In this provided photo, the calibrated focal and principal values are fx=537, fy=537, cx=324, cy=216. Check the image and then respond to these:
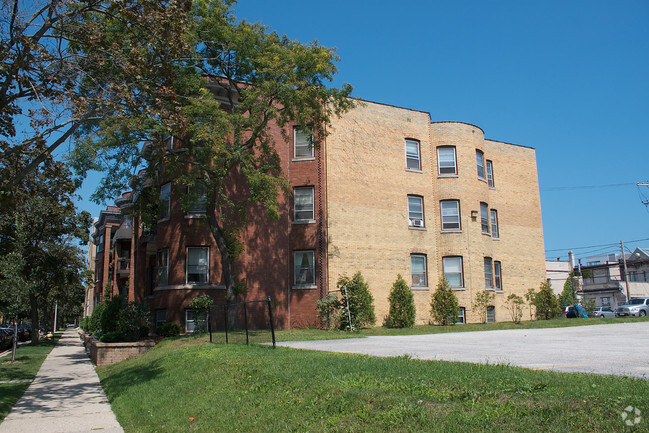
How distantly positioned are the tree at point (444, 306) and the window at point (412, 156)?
21.6ft

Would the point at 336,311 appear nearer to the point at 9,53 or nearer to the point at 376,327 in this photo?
the point at 376,327

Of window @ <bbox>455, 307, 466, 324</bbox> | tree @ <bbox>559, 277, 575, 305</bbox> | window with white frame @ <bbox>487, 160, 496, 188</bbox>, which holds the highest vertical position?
window with white frame @ <bbox>487, 160, 496, 188</bbox>

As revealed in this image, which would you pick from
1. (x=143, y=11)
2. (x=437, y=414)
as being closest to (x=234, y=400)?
(x=437, y=414)

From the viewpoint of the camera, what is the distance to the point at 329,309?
24672 millimetres

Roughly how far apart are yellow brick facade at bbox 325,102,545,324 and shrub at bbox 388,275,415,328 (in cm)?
59

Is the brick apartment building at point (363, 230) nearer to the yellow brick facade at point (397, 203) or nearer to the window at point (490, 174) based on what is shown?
the yellow brick facade at point (397, 203)

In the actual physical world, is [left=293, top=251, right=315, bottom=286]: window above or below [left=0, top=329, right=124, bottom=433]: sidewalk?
above

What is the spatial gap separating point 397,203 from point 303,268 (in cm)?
616

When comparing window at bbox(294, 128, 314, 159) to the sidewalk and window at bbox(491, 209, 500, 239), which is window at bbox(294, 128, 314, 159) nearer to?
window at bbox(491, 209, 500, 239)

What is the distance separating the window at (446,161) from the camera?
1175 inches

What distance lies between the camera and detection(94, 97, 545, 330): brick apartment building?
25672 millimetres

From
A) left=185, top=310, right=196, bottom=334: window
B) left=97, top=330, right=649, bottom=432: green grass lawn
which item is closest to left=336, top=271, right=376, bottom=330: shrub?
left=185, top=310, right=196, bottom=334: window

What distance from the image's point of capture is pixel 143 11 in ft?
38.5

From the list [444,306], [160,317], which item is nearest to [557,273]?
[444,306]
